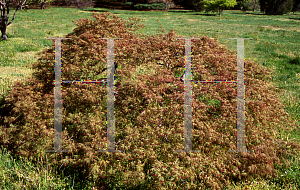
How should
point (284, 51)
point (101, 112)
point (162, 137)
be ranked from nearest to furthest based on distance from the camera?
point (162, 137) → point (101, 112) → point (284, 51)

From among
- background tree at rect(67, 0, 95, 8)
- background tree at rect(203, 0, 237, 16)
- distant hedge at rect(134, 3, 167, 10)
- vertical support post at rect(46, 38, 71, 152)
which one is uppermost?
background tree at rect(67, 0, 95, 8)

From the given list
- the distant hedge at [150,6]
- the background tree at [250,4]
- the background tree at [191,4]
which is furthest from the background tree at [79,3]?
the background tree at [250,4]

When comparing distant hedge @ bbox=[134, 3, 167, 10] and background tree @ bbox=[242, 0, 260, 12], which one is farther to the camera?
background tree @ bbox=[242, 0, 260, 12]

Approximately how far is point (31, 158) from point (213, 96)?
7.94ft

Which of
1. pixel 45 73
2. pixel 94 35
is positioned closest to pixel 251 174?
pixel 94 35

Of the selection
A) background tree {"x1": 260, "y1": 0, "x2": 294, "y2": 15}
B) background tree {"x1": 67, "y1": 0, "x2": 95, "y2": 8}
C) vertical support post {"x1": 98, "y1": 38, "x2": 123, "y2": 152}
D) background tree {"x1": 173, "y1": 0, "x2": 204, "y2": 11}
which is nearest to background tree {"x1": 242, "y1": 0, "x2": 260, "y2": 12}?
background tree {"x1": 260, "y1": 0, "x2": 294, "y2": 15}

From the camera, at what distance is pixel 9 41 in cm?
939

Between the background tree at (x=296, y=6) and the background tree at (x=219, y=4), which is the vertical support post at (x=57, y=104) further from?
the background tree at (x=296, y=6)

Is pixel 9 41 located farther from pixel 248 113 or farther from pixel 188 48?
pixel 248 113

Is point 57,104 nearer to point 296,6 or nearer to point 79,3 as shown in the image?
point 79,3

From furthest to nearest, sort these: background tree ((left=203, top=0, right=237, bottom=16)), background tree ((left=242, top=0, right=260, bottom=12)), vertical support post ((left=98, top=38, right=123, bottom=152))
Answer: background tree ((left=242, top=0, right=260, bottom=12)), background tree ((left=203, top=0, right=237, bottom=16)), vertical support post ((left=98, top=38, right=123, bottom=152))

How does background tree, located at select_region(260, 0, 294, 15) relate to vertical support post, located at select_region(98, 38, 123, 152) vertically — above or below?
above

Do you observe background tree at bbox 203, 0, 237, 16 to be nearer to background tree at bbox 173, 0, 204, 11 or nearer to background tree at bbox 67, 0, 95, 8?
background tree at bbox 173, 0, 204, 11

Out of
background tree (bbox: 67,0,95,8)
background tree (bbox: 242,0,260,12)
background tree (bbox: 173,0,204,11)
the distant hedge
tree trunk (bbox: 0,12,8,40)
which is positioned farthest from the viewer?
background tree (bbox: 242,0,260,12)
